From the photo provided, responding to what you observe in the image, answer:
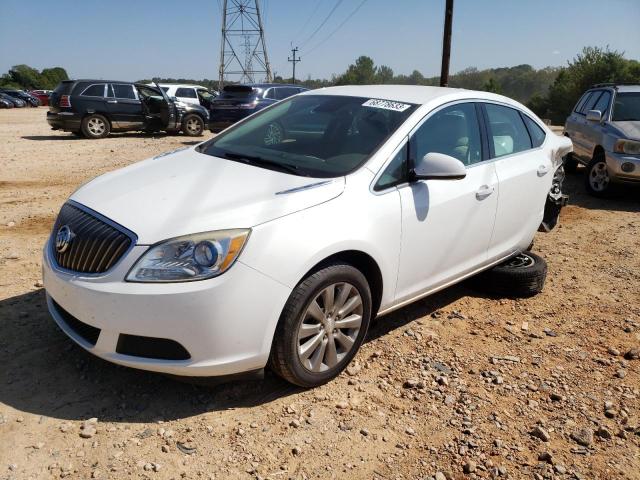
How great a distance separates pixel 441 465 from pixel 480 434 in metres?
0.33

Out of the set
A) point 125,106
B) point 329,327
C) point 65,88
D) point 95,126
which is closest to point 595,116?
point 329,327

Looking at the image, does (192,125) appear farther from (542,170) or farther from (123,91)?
(542,170)

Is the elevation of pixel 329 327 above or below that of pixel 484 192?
below

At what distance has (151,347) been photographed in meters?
2.44

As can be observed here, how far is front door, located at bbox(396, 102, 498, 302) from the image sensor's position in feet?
10.3

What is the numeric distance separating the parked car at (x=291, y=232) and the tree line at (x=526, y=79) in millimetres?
2752

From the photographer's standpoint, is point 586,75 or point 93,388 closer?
point 93,388

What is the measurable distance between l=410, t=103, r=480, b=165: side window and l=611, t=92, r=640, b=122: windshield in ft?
18.2

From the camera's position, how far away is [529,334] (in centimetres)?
370

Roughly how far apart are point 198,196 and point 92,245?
1.90 feet

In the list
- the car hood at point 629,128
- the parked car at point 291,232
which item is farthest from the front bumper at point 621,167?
the parked car at point 291,232

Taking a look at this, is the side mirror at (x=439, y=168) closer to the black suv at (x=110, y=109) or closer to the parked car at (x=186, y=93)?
the black suv at (x=110, y=109)

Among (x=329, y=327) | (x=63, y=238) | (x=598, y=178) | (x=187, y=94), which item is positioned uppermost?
(x=187, y=94)

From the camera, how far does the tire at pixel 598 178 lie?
25.7 ft
